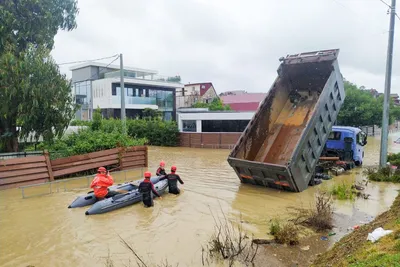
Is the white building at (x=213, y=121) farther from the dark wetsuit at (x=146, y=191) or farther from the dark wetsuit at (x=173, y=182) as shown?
the dark wetsuit at (x=146, y=191)

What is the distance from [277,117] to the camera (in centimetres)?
1332

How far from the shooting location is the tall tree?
1306cm

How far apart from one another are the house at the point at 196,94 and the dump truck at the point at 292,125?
37.0 metres

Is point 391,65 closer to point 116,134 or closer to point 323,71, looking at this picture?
point 323,71

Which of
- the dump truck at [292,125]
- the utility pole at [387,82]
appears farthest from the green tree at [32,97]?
the utility pole at [387,82]

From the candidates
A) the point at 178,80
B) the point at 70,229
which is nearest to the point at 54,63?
the point at 70,229

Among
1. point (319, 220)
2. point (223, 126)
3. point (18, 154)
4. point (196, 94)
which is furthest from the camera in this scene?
point (196, 94)

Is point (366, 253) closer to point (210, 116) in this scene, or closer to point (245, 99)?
point (210, 116)

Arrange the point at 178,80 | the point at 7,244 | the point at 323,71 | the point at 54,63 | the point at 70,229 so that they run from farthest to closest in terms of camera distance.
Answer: the point at 178,80, the point at 54,63, the point at 323,71, the point at 70,229, the point at 7,244

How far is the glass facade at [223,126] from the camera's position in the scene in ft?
93.2

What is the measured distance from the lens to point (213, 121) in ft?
97.2

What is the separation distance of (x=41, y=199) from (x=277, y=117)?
9.39 m

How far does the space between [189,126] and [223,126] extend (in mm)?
3450

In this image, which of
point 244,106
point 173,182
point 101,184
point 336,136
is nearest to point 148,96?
point 244,106
